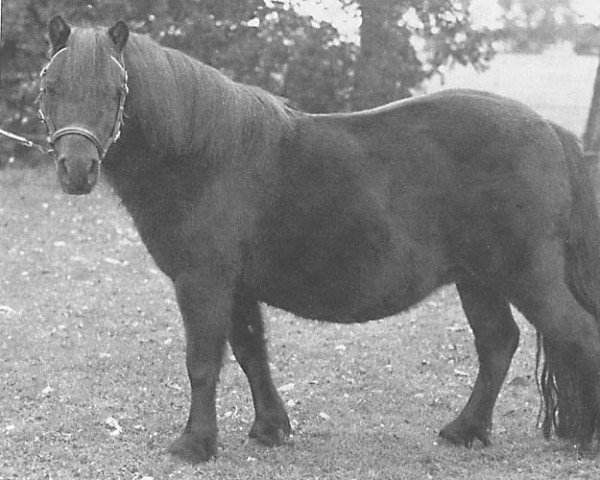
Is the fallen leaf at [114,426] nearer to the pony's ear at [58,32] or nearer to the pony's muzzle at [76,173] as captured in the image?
the pony's muzzle at [76,173]

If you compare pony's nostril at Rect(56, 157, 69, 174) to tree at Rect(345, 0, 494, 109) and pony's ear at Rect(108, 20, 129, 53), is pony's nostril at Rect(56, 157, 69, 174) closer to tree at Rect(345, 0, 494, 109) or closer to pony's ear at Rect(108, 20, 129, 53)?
pony's ear at Rect(108, 20, 129, 53)

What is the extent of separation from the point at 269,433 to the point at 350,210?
4.65 ft

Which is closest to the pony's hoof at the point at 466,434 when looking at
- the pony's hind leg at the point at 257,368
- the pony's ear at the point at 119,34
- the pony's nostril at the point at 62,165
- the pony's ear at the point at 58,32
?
the pony's hind leg at the point at 257,368

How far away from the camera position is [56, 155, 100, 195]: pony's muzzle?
4168mm

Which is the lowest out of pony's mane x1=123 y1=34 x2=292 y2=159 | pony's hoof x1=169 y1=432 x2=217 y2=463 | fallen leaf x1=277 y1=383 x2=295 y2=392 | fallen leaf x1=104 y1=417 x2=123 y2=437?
fallen leaf x1=277 y1=383 x2=295 y2=392

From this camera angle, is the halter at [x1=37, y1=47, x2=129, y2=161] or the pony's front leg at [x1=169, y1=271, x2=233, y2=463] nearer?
the halter at [x1=37, y1=47, x2=129, y2=161]

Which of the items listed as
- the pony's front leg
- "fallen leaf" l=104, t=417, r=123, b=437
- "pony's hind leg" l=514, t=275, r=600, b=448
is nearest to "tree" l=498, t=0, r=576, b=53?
"pony's hind leg" l=514, t=275, r=600, b=448

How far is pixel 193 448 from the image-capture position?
4957 mm

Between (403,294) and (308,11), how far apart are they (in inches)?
377

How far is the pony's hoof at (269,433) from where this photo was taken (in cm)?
532

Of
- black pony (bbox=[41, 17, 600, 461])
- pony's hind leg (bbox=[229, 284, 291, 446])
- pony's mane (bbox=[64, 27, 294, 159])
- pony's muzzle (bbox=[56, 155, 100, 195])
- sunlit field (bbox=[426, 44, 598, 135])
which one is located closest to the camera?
pony's muzzle (bbox=[56, 155, 100, 195])

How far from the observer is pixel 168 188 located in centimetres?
472

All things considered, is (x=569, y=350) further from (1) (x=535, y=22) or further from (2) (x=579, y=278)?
(1) (x=535, y=22)

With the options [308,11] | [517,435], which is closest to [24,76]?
[308,11]
